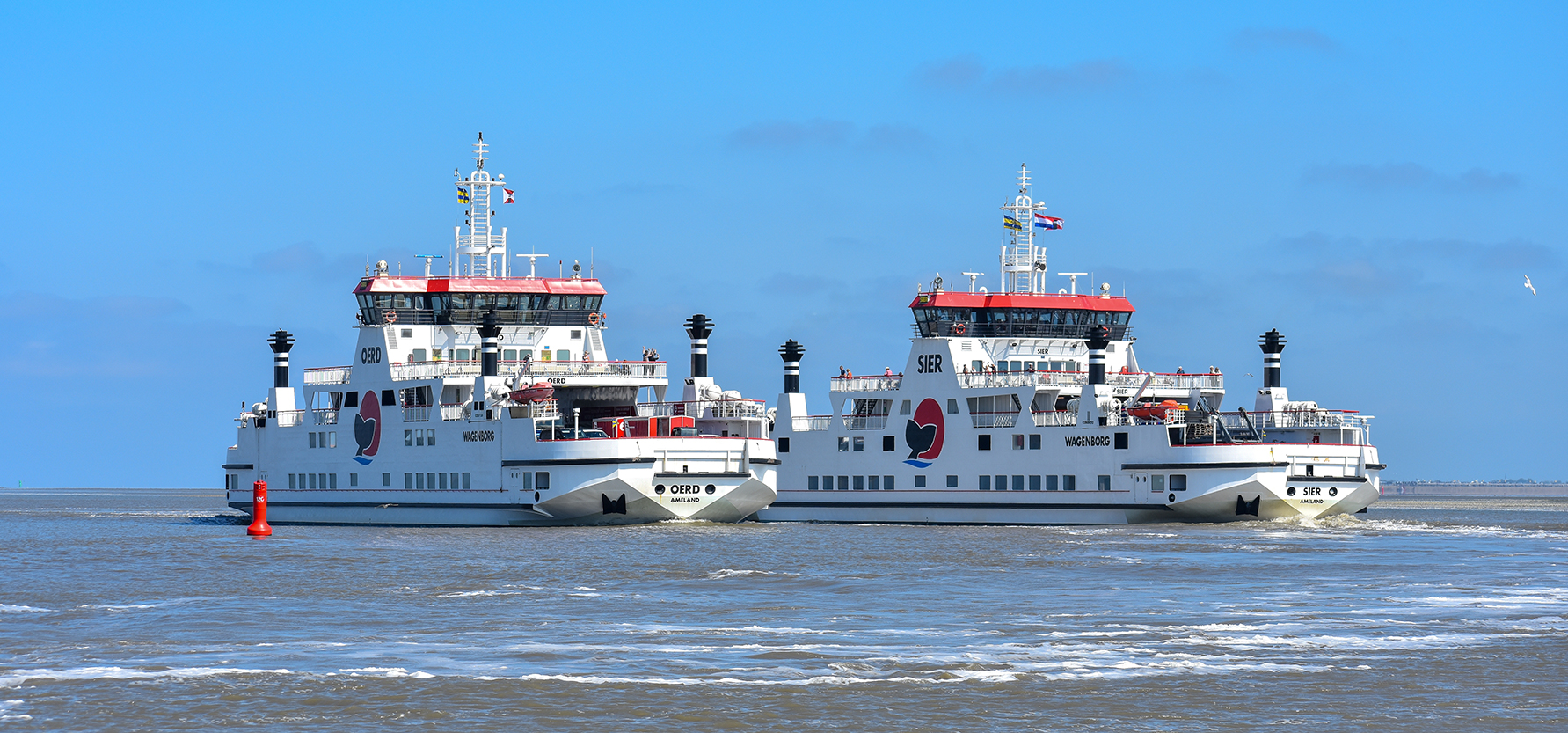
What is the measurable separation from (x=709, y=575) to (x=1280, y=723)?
18043 millimetres

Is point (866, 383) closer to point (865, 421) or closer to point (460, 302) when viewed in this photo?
point (865, 421)

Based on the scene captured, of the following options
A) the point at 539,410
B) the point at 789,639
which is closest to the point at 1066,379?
the point at 539,410

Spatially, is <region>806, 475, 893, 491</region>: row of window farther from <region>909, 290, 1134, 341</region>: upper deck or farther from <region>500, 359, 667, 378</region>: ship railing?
<region>500, 359, 667, 378</region>: ship railing

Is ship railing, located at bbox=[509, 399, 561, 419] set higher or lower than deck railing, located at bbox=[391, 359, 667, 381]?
lower

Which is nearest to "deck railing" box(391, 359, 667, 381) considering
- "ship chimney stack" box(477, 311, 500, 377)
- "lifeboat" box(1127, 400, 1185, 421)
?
"ship chimney stack" box(477, 311, 500, 377)

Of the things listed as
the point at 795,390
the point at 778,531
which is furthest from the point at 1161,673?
the point at 795,390

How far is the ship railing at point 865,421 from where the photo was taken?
6084 centimetres

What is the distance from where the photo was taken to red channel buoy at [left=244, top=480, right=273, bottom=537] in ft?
177

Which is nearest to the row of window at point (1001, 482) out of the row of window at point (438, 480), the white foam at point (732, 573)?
the row of window at point (438, 480)

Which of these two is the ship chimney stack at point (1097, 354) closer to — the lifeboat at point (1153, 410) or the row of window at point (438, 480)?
the lifeboat at point (1153, 410)

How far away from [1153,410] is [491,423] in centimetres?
1908

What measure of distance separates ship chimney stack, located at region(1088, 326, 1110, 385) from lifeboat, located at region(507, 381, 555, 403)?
15.8 metres

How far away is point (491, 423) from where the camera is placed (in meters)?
54.2

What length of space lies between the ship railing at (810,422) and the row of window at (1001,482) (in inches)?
63.8
